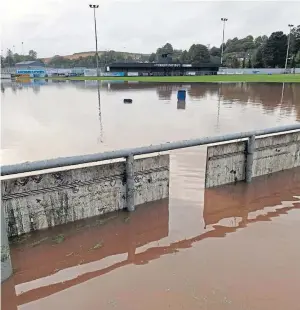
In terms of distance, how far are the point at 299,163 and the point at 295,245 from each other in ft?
11.7

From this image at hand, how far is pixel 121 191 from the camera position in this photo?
5.27m

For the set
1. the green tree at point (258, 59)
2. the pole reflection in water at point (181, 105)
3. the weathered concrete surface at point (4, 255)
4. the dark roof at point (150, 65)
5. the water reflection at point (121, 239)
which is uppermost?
the green tree at point (258, 59)

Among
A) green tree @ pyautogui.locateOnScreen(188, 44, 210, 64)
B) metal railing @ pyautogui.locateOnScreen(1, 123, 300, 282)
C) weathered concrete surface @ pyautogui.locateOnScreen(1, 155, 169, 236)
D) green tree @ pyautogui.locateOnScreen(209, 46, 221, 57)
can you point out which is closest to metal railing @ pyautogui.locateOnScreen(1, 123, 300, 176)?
metal railing @ pyautogui.locateOnScreen(1, 123, 300, 282)

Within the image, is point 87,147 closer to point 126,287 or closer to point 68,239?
point 68,239

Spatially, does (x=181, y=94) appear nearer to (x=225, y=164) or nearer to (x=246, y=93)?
(x=246, y=93)

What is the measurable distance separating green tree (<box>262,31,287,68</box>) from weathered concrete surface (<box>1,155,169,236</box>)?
93.1 m

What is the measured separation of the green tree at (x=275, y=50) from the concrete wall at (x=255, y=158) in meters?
90.5

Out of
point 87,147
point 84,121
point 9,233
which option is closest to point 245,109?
point 84,121

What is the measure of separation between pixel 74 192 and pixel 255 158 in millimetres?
3740

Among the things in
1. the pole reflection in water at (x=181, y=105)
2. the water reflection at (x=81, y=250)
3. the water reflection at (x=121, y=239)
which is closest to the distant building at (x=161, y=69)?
the pole reflection in water at (x=181, y=105)

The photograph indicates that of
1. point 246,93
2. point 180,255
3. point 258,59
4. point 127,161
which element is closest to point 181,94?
point 246,93

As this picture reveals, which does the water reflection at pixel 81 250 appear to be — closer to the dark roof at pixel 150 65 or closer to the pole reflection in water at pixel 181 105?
the pole reflection in water at pixel 181 105

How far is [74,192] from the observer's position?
4.77 meters

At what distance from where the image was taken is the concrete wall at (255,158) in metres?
6.13
